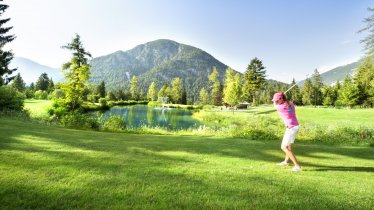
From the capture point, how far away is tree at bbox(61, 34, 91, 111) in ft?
102

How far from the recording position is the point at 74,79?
32.5 metres

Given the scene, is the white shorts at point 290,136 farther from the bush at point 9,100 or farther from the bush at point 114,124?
the bush at point 9,100

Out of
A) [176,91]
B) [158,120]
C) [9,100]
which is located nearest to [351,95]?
[158,120]

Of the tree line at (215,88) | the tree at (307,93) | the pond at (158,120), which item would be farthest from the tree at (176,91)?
the tree at (307,93)

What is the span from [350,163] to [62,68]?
36881mm

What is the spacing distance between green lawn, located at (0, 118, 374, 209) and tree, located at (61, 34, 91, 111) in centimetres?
2448

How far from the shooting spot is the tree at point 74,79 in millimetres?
31094

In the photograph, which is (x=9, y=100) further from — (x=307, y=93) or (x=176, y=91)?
(x=307, y=93)

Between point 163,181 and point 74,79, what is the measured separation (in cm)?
3132

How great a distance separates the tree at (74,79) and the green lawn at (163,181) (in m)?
24.5

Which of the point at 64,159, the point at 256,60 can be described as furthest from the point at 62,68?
the point at 256,60

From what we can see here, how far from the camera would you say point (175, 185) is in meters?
4.91

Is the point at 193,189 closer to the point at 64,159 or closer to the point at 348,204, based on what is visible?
the point at 348,204

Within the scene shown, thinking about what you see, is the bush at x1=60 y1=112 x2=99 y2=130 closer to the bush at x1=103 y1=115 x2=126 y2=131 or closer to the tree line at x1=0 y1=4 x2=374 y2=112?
the bush at x1=103 y1=115 x2=126 y2=131
